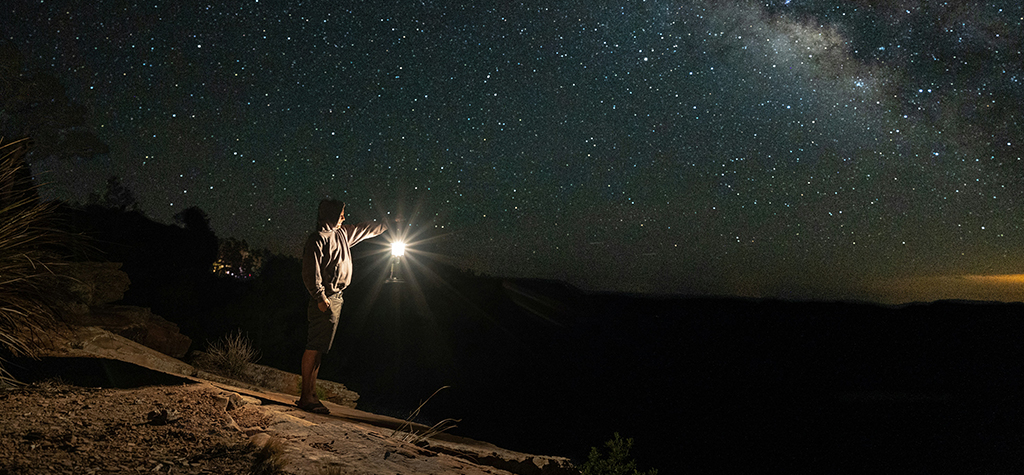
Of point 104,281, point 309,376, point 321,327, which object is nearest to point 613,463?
point 309,376

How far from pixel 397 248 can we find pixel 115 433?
3.08 metres

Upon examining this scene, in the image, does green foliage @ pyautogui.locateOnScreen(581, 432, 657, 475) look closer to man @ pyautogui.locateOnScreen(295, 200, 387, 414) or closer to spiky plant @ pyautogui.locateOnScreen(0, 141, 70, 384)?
man @ pyautogui.locateOnScreen(295, 200, 387, 414)

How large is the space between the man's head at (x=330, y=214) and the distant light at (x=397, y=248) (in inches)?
31.3

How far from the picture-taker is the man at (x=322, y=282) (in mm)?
4543

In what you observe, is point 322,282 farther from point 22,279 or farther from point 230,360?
point 230,360

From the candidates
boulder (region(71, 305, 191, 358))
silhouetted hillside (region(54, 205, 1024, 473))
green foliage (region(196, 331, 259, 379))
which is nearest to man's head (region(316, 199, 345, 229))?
silhouetted hillside (region(54, 205, 1024, 473))

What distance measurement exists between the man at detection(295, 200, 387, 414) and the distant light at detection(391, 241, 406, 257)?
2.12 feet

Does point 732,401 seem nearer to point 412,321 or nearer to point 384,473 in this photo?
point 412,321

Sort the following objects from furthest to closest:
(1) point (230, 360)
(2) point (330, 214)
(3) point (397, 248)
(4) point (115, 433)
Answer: (1) point (230, 360) → (3) point (397, 248) → (2) point (330, 214) → (4) point (115, 433)

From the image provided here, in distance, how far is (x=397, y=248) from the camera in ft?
18.1

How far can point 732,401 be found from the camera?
65.5 meters

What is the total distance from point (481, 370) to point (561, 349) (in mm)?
16686

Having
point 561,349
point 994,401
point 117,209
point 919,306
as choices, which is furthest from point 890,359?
point 117,209

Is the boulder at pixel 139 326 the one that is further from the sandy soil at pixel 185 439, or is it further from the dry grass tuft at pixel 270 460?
the dry grass tuft at pixel 270 460
